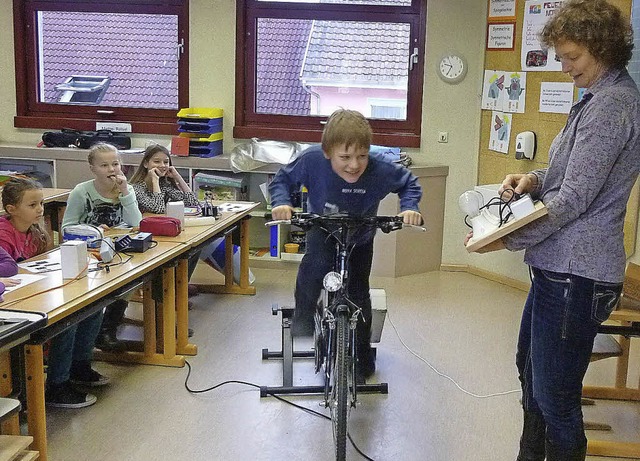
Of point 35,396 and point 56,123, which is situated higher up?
point 56,123

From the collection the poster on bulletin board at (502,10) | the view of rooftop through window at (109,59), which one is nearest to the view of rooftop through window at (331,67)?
the poster on bulletin board at (502,10)

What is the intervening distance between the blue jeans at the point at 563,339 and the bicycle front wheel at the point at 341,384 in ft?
2.20

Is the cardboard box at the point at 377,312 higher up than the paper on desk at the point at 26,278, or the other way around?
the paper on desk at the point at 26,278

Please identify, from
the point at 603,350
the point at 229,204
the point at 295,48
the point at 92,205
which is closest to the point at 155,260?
the point at 92,205

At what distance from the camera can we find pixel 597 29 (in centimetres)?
183

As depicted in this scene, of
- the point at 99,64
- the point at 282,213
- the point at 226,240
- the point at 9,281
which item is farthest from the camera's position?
the point at 99,64

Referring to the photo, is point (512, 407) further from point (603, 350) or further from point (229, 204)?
point (229, 204)

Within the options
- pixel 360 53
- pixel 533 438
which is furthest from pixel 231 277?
pixel 533 438

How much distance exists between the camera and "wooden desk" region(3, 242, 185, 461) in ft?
8.16

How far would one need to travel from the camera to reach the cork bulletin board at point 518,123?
4867mm

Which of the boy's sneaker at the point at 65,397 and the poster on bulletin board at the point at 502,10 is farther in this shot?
the poster on bulletin board at the point at 502,10

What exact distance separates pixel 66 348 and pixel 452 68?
11.6 ft

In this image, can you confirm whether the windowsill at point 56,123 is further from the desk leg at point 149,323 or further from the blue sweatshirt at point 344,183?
the blue sweatshirt at point 344,183

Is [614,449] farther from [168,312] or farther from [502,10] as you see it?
[502,10]
